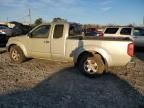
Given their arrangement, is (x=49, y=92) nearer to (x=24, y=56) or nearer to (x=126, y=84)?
(x=126, y=84)

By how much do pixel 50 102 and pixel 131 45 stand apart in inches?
135

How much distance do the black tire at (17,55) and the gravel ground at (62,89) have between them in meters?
0.88

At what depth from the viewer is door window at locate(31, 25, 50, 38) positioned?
9406 mm

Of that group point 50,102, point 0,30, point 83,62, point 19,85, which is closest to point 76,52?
point 83,62

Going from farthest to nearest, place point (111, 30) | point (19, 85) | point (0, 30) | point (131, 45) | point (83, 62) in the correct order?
point (0, 30)
point (111, 30)
point (83, 62)
point (131, 45)
point (19, 85)

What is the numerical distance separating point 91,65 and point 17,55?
3.64m

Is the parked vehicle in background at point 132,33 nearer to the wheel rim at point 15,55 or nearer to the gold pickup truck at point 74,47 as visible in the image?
the gold pickup truck at point 74,47

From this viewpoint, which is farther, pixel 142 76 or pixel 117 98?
pixel 142 76

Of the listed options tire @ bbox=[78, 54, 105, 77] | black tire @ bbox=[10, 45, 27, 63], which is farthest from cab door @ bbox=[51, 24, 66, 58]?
black tire @ bbox=[10, 45, 27, 63]

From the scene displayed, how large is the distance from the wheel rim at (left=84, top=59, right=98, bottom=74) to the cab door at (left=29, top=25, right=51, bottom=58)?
1744 mm

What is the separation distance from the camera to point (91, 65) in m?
8.30

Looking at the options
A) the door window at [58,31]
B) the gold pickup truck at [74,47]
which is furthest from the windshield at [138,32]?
the door window at [58,31]

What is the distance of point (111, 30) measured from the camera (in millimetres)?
16578

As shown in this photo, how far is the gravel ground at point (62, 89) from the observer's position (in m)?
5.66
